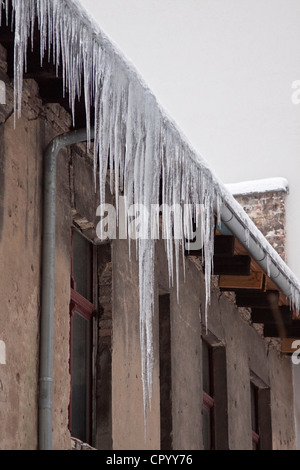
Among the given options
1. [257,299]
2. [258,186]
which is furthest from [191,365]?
[258,186]

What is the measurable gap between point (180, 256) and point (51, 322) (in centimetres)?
303

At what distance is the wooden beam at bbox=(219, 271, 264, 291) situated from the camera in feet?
40.5

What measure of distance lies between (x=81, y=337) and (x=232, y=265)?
254 cm

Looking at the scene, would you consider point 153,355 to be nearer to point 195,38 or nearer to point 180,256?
point 180,256

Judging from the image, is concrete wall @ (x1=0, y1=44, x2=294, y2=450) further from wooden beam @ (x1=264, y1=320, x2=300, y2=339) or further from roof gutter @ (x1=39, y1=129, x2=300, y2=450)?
wooden beam @ (x1=264, y1=320, x2=300, y2=339)

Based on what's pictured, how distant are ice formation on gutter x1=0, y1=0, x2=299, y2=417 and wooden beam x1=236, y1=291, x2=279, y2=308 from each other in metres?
2.22

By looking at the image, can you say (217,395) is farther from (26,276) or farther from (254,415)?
(26,276)

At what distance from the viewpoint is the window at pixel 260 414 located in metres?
14.1

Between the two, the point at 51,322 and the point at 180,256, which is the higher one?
the point at 180,256

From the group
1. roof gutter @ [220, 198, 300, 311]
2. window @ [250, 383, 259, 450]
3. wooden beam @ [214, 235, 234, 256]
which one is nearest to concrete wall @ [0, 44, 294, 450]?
wooden beam @ [214, 235, 234, 256]

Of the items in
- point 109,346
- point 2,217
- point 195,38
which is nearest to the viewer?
point 2,217

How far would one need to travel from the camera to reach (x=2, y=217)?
8.18 meters

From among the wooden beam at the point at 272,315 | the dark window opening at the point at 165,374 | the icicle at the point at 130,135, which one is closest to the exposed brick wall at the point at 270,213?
the wooden beam at the point at 272,315
